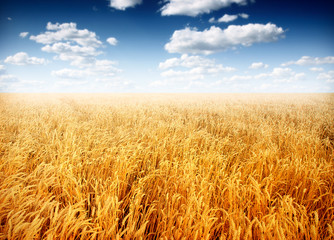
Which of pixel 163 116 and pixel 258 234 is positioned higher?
pixel 163 116

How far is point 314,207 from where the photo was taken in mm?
2709

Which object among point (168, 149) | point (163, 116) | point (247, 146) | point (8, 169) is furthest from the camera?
point (163, 116)

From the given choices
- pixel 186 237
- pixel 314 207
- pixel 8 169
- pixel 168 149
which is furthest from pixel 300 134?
pixel 8 169

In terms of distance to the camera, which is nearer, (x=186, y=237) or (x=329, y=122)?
(x=186, y=237)

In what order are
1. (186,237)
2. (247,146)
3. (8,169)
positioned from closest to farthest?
(186,237)
(8,169)
(247,146)

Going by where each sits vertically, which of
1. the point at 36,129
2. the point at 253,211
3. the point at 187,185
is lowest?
Result: the point at 253,211

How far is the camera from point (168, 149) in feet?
14.5

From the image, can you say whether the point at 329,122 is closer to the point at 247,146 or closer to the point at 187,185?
the point at 247,146

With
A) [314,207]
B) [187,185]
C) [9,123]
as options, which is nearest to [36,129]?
[9,123]

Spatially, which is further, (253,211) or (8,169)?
(8,169)

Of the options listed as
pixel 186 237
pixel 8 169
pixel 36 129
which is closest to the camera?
pixel 186 237

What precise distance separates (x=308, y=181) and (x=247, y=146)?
1.94m

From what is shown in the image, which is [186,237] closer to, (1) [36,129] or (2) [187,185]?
(2) [187,185]

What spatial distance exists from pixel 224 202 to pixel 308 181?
172cm
